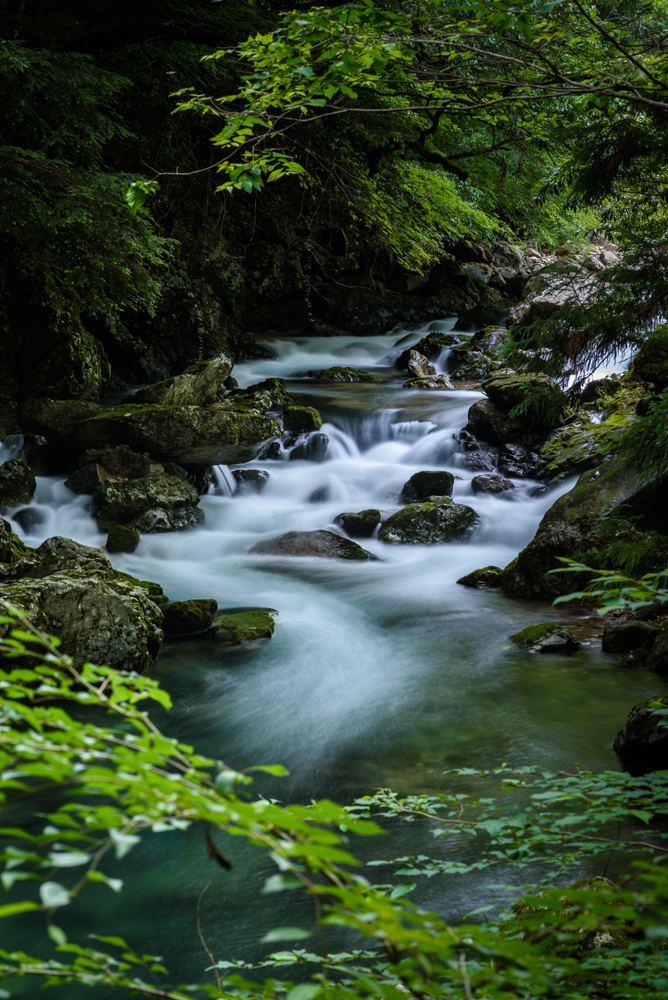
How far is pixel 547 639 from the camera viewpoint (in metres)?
6.31

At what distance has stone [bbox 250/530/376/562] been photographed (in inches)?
374

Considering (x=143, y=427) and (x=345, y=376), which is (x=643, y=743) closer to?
(x=143, y=427)

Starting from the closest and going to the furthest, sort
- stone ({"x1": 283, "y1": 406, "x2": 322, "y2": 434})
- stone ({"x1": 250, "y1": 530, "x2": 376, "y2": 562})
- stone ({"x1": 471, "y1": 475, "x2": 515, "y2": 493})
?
1. stone ({"x1": 250, "y1": 530, "x2": 376, "y2": 562})
2. stone ({"x1": 471, "y1": 475, "x2": 515, "y2": 493})
3. stone ({"x1": 283, "y1": 406, "x2": 322, "y2": 434})

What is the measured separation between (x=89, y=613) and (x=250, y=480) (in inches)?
246

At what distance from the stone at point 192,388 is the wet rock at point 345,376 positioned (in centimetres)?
470

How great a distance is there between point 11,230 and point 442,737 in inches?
321

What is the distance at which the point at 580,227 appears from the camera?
15.6 meters

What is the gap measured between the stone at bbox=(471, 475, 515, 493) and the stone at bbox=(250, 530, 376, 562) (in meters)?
2.73

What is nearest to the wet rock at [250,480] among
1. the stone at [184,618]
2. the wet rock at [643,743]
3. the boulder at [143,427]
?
the boulder at [143,427]

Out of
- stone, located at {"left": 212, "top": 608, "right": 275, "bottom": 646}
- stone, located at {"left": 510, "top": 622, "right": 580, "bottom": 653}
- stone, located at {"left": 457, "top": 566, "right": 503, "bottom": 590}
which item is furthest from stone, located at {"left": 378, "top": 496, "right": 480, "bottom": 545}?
stone, located at {"left": 510, "top": 622, "right": 580, "bottom": 653}

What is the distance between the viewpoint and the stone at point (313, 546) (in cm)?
950

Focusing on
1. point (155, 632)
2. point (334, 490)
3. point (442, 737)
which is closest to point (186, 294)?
point (334, 490)

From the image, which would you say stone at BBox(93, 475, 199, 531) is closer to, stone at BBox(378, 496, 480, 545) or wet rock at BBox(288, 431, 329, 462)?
wet rock at BBox(288, 431, 329, 462)

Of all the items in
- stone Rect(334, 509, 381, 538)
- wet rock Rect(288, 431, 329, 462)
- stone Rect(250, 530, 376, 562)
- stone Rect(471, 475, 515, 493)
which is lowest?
stone Rect(250, 530, 376, 562)
